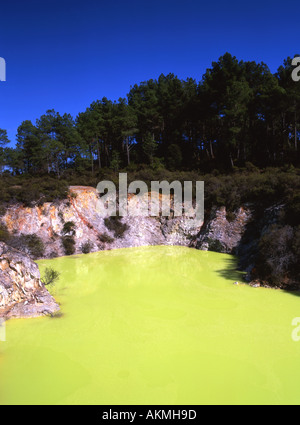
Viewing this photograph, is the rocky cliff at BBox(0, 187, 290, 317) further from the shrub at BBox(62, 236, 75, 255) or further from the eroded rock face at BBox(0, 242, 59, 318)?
the eroded rock face at BBox(0, 242, 59, 318)

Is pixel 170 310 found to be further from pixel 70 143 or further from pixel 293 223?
pixel 70 143

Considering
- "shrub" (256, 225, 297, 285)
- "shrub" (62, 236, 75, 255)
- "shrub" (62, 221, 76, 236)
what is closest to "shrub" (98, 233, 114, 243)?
"shrub" (62, 221, 76, 236)

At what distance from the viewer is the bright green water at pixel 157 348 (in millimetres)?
5117

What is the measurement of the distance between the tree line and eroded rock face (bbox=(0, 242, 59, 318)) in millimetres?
21685

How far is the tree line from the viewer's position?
27.8 metres

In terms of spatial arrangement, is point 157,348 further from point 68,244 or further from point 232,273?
point 68,244

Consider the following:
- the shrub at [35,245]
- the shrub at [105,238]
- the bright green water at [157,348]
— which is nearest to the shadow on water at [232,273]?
the bright green water at [157,348]

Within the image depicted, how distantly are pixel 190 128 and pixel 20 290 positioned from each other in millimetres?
32275

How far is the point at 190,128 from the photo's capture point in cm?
3616

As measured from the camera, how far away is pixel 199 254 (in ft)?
58.8

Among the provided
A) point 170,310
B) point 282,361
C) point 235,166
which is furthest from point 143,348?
point 235,166

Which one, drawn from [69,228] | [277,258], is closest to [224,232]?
[277,258]

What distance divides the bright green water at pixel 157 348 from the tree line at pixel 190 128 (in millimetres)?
21548
